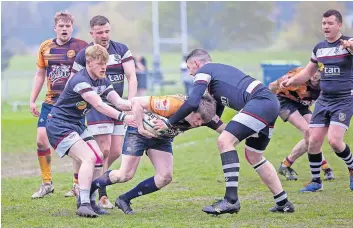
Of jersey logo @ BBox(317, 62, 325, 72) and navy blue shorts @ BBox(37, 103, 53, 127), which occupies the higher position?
jersey logo @ BBox(317, 62, 325, 72)

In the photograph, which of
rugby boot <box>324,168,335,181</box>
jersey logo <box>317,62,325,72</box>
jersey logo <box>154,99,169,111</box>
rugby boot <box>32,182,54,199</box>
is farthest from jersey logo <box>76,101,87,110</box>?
rugby boot <box>324,168,335,181</box>

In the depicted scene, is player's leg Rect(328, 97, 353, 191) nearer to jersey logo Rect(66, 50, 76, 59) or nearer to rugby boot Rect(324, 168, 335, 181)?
rugby boot Rect(324, 168, 335, 181)

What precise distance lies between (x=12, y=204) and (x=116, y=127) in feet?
5.00

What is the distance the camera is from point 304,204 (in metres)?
9.56

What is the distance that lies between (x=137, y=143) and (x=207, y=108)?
899 mm

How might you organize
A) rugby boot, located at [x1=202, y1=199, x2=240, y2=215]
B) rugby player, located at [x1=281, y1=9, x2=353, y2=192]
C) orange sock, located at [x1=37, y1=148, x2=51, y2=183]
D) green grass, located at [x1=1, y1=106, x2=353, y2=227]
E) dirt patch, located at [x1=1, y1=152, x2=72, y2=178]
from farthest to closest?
dirt patch, located at [x1=1, y1=152, x2=72, y2=178] < orange sock, located at [x1=37, y1=148, x2=51, y2=183] < rugby player, located at [x1=281, y1=9, x2=353, y2=192] < green grass, located at [x1=1, y1=106, x2=353, y2=227] < rugby boot, located at [x1=202, y1=199, x2=240, y2=215]

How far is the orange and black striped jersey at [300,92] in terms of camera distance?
1198cm

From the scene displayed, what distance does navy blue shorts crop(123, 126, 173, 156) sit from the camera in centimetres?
895

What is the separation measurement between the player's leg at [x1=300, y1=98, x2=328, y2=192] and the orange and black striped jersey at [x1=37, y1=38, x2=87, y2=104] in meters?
2.98

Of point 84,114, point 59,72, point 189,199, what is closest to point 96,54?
point 84,114

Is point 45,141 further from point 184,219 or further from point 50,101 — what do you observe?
point 184,219

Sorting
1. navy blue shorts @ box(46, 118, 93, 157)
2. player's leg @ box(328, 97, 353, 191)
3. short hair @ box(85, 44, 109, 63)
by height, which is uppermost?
short hair @ box(85, 44, 109, 63)

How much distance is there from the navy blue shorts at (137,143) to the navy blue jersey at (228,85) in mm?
813

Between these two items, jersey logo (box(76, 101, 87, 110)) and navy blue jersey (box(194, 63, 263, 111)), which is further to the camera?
jersey logo (box(76, 101, 87, 110))
